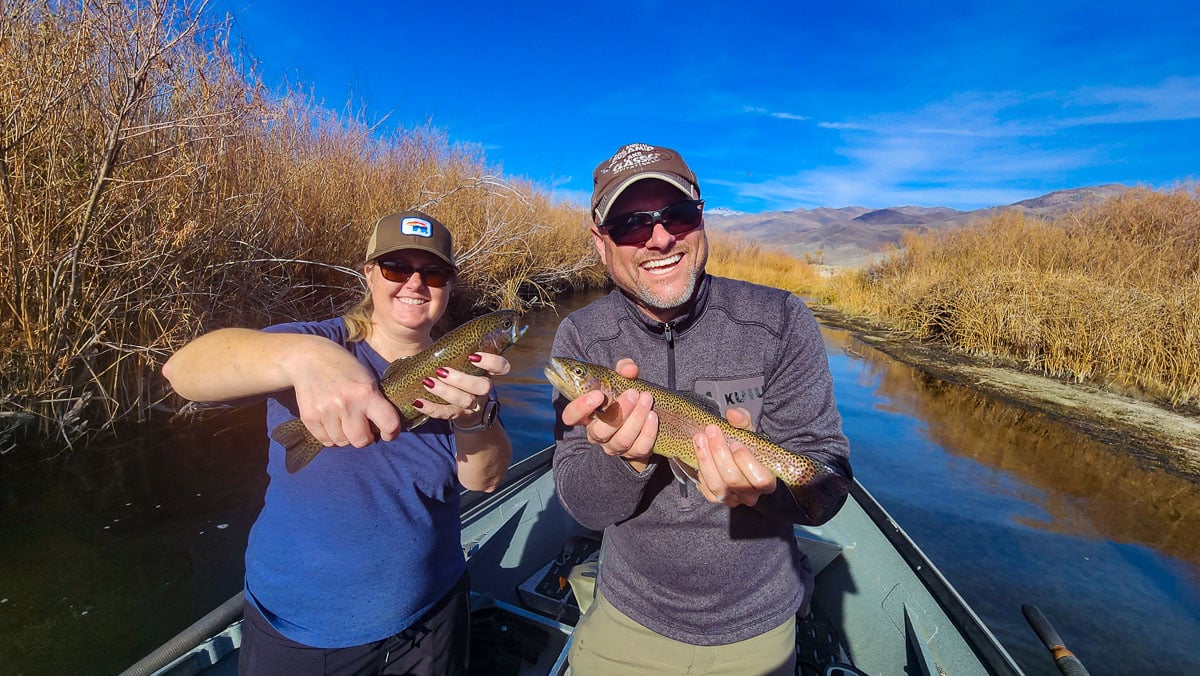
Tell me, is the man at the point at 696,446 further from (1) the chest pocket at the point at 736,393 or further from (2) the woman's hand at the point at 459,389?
(2) the woman's hand at the point at 459,389

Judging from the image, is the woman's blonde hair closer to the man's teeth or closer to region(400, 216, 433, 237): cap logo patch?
region(400, 216, 433, 237): cap logo patch

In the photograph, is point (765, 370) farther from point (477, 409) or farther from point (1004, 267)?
point (1004, 267)

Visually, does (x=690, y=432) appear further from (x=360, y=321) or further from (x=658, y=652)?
(x=360, y=321)

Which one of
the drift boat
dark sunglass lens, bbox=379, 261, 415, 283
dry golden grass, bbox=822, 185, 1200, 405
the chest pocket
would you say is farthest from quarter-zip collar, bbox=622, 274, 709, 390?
dry golden grass, bbox=822, 185, 1200, 405

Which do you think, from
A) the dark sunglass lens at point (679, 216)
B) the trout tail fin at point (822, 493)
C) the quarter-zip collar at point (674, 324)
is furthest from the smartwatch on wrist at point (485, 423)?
the trout tail fin at point (822, 493)

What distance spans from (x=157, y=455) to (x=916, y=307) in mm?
21275

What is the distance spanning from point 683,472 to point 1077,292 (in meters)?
15.4

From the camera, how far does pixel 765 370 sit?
94.3 inches

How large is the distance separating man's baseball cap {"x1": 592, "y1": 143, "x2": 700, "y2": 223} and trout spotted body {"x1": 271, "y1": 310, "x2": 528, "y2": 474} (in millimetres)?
840

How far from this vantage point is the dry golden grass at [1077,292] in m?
10.8

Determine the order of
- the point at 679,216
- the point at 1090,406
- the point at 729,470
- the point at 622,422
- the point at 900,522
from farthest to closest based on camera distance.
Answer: the point at 1090,406 → the point at 900,522 → the point at 679,216 → the point at 622,422 → the point at 729,470

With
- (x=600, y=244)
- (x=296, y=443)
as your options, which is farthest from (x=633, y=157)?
(x=296, y=443)

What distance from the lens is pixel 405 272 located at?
8.45ft

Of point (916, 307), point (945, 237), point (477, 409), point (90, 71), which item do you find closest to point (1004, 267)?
point (916, 307)
